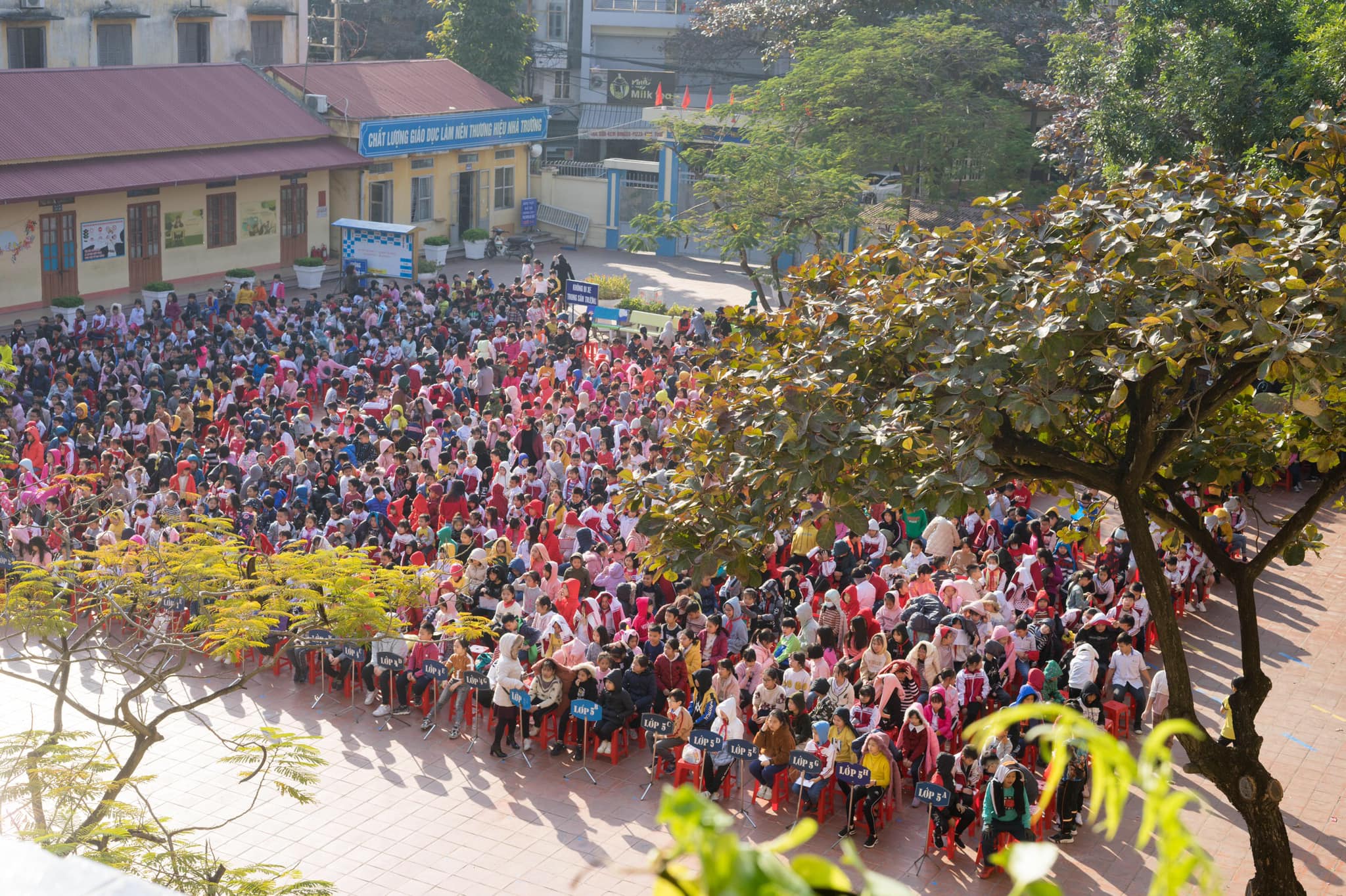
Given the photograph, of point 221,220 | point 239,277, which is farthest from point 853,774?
point 221,220

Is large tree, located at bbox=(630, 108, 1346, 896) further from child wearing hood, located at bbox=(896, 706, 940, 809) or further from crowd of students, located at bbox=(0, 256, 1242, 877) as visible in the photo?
child wearing hood, located at bbox=(896, 706, 940, 809)

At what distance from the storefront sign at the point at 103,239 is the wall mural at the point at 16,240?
1.23m

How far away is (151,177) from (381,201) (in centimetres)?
852

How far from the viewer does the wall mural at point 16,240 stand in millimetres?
24969

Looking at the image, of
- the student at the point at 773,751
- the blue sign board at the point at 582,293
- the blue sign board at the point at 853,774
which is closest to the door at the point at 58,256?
the blue sign board at the point at 582,293

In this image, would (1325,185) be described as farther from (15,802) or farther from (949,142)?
(949,142)

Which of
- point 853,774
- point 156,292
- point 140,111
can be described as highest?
point 140,111

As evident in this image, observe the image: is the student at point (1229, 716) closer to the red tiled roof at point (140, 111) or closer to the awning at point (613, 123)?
the red tiled roof at point (140, 111)

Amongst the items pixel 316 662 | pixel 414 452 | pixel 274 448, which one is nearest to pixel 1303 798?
pixel 316 662

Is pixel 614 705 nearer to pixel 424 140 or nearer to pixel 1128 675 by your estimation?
pixel 1128 675

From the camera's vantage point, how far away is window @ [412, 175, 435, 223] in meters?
35.9

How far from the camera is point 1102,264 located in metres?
6.68

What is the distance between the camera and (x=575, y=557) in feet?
43.2

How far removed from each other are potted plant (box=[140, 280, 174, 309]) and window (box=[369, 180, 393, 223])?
7982mm
